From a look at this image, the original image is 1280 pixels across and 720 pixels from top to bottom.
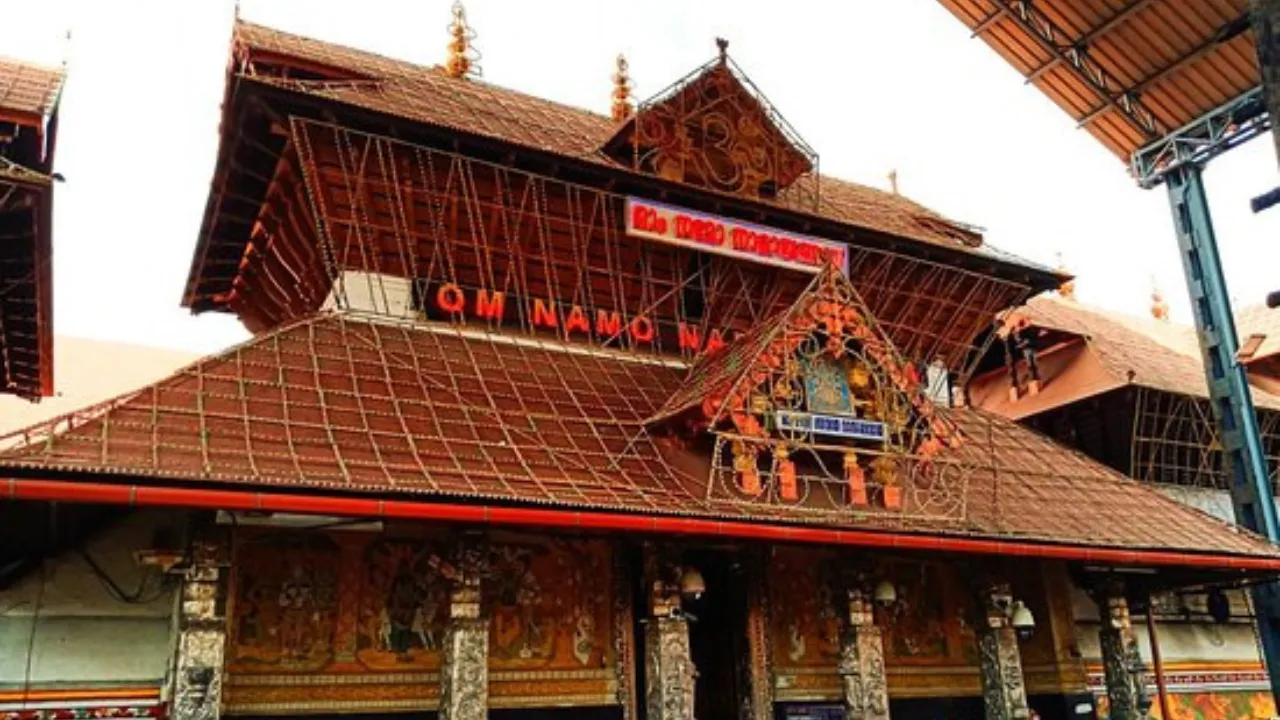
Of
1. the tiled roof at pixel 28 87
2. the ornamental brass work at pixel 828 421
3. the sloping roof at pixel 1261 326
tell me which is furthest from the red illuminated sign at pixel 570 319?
the sloping roof at pixel 1261 326

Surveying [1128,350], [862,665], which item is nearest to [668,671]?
[862,665]

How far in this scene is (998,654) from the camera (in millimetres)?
13188

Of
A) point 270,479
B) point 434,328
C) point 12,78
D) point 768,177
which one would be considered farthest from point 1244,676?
point 12,78

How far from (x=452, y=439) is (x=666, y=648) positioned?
3.13 metres

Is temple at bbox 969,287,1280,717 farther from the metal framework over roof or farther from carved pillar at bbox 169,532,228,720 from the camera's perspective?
carved pillar at bbox 169,532,228,720

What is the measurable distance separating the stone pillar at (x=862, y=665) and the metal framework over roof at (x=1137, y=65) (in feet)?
40.7

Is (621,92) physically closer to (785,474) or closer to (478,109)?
(478,109)

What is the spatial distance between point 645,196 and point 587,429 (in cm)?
400

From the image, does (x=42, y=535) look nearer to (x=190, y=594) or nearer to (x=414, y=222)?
(x=190, y=594)

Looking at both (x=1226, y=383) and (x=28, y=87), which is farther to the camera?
(x=1226, y=383)

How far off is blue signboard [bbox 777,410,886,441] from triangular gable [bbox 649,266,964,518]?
1 cm

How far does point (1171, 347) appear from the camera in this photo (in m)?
25.0

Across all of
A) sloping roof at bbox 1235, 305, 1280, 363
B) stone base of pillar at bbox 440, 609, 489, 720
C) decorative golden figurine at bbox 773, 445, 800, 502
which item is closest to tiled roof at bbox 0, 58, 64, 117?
stone base of pillar at bbox 440, 609, 489, 720

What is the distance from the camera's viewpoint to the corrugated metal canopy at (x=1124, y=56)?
18.1 m
